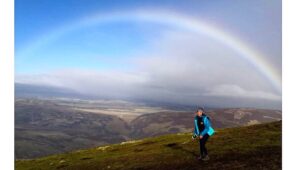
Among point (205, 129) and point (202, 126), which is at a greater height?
point (202, 126)

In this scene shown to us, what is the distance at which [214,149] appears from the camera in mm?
55219

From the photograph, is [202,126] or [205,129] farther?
[202,126]

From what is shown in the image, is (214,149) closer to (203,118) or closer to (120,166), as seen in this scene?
(120,166)

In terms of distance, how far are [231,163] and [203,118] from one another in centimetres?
945

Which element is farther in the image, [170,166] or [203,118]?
[170,166]
